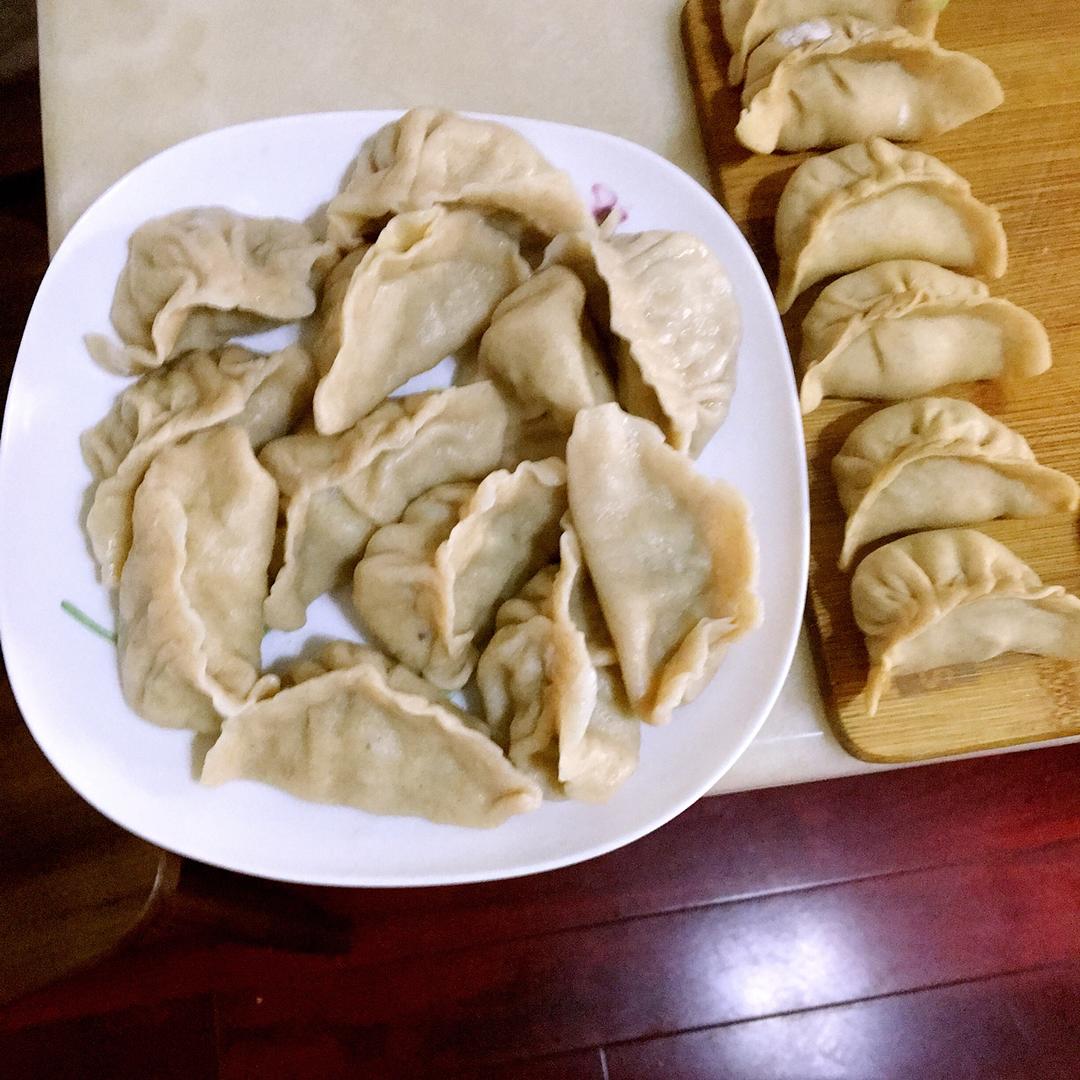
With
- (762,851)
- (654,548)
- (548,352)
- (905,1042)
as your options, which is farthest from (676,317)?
(905,1042)

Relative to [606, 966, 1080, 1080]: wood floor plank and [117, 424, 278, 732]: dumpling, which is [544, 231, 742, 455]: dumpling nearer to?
[117, 424, 278, 732]: dumpling

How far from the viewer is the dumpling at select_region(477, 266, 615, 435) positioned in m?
1.13

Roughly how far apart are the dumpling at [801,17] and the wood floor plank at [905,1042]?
5.86ft

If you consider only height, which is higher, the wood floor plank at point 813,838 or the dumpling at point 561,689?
the dumpling at point 561,689

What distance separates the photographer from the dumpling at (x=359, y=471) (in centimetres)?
115

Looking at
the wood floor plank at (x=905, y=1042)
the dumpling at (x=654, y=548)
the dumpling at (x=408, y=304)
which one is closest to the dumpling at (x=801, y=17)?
the dumpling at (x=408, y=304)

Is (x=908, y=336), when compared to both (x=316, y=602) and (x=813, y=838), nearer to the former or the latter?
(x=316, y=602)

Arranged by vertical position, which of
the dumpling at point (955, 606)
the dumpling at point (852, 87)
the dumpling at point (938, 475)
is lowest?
the dumpling at point (955, 606)

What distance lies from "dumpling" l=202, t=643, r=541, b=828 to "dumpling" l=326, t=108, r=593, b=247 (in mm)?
571

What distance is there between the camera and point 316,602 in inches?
47.0

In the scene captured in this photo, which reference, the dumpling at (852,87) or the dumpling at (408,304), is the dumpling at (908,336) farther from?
the dumpling at (408,304)

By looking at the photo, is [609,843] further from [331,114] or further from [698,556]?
[331,114]

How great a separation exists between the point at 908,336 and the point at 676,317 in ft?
1.15

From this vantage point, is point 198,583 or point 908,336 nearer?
point 198,583
